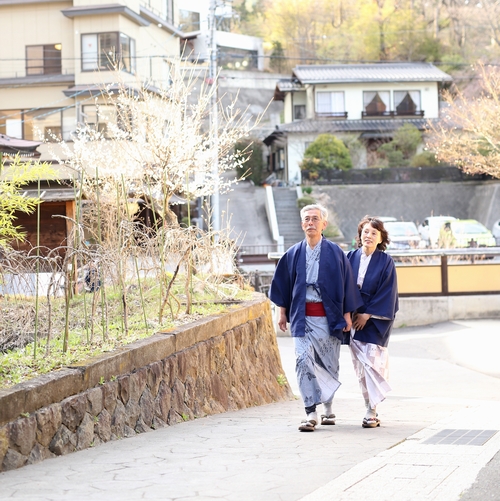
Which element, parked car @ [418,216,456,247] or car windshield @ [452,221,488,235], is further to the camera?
parked car @ [418,216,456,247]

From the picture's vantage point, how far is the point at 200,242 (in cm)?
1066

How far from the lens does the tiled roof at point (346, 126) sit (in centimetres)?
4497

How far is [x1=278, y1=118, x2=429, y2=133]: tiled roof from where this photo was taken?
148 ft

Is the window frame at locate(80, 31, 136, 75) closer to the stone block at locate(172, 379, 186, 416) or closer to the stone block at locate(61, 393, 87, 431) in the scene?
the stone block at locate(172, 379, 186, 416)

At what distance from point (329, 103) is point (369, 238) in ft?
134

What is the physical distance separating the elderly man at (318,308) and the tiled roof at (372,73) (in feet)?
132

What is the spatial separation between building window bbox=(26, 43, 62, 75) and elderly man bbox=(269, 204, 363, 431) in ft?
100

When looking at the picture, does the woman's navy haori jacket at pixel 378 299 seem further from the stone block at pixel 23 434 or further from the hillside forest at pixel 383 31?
the hillside forest at pixel 383 31

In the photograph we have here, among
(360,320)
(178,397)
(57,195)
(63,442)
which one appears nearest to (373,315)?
(360,320)

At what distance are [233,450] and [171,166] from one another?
37.8 feet

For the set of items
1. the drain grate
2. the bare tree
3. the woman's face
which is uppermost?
the bare tree

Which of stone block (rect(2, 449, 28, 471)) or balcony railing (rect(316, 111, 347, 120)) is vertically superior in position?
balcony railing (rect(316, 111, 347, 120))

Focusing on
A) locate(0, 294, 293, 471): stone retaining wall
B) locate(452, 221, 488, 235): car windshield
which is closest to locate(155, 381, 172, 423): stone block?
locate(0, 294, 293, 471): stone retaining wall

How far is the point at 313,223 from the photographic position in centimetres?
695
